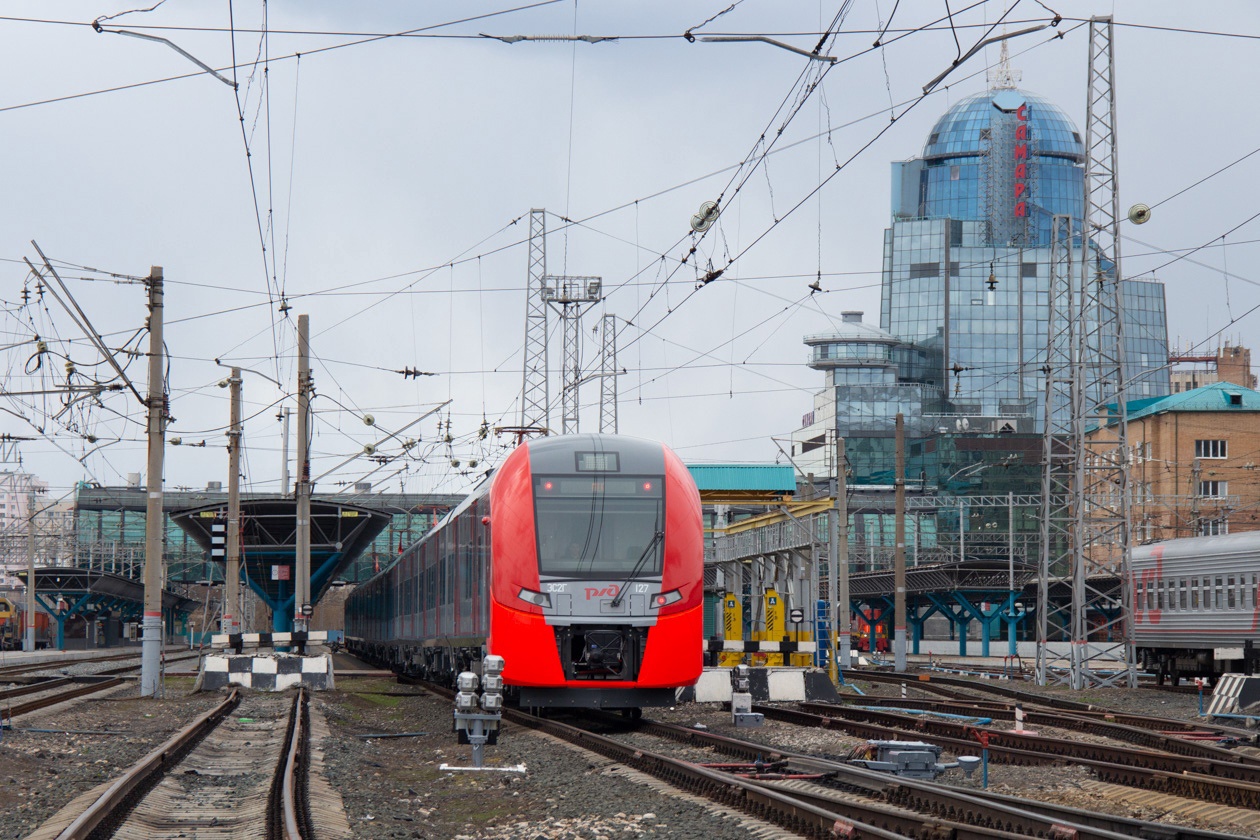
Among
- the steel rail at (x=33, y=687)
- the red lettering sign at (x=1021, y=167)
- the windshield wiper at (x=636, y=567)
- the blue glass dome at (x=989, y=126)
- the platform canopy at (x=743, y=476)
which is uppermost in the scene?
the blue glass dome at (x=989, y=126)

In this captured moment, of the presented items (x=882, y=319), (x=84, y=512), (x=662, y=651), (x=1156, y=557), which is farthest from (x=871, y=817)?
(x=882, y=319)

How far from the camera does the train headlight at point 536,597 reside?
17.8 m

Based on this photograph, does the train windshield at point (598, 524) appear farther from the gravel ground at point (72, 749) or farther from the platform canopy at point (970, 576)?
the platform canopy at point (970, 576)

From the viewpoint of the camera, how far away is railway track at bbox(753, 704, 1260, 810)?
39.8 ft

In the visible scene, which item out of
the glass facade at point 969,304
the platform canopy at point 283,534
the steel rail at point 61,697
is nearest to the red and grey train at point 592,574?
the steel rail at point 61,697

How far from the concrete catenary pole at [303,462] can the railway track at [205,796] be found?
18.0 metres

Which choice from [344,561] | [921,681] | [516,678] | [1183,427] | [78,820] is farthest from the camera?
[1183,427]

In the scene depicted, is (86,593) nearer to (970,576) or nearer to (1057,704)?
(970,576)

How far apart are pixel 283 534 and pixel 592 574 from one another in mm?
34217

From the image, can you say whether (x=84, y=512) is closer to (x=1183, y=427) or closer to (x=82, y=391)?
(x=1183, y=427)

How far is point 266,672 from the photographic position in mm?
29031

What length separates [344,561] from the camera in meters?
53.1

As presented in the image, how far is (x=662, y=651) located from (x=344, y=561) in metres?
36.7

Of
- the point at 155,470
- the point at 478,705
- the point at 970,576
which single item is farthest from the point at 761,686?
the point at 970,576
